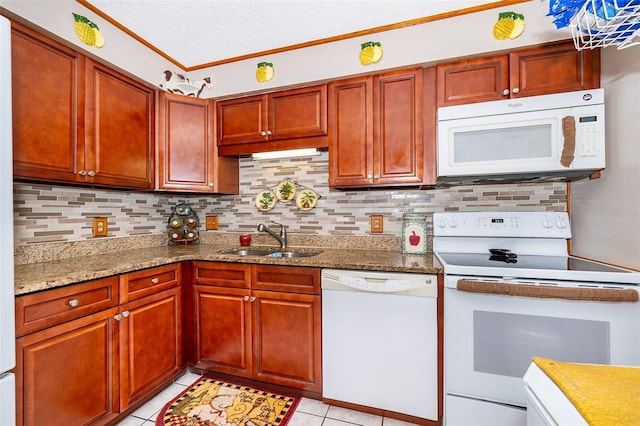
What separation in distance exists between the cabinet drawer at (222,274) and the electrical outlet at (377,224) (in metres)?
0.97

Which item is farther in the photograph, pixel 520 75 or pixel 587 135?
pixel 520 75

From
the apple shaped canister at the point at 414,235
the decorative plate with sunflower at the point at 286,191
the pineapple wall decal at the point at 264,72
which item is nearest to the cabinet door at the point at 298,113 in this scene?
the pineapple wall decal at the point at 264,72

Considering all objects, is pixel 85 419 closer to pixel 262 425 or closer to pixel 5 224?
pixel 262 425

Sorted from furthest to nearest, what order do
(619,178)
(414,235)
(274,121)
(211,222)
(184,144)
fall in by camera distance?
(211,222) < (184,144) < (274,121) < (414,235) < (619,178)

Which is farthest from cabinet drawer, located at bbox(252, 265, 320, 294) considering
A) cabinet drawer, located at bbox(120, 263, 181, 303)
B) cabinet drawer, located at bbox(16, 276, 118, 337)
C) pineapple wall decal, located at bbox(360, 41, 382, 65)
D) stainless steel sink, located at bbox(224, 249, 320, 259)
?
pineapple wall decal, located at bbox(360, 41, 382, 65)

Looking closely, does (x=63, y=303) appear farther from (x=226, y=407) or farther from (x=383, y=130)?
(x=383, y=130)

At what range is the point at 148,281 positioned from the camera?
1.65 meters

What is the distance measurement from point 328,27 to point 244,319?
6.77 ft

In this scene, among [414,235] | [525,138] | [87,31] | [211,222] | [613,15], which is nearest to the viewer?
[613,15]

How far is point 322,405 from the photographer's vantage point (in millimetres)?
1662

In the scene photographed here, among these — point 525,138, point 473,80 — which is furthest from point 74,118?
point 525,138

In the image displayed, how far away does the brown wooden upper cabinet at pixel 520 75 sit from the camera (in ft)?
4.77

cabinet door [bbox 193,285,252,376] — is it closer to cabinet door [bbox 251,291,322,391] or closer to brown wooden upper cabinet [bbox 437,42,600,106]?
cabinet door [bbox 251,291,322,391]

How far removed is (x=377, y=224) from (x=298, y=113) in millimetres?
1022
